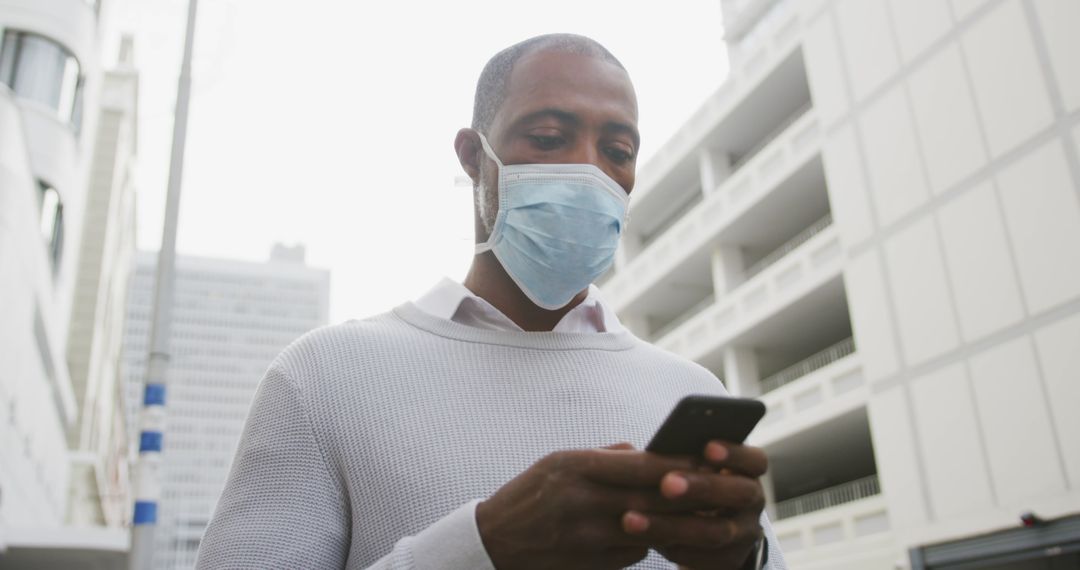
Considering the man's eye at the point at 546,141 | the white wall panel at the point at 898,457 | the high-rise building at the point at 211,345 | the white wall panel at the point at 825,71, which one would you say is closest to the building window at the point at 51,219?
the white wall panel at the point at 898,457

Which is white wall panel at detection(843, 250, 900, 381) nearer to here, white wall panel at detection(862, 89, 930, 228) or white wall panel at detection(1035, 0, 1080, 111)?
white wall panel at detection(862, 89, 930, 228)

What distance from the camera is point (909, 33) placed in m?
15.8

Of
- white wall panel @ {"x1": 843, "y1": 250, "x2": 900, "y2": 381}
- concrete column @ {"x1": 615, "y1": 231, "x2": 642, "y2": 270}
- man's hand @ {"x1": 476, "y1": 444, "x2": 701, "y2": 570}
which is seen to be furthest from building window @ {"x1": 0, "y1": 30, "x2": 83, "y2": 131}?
man's hand @ {"x1": 476, "y1": 444, "x2": 701, "y2": 570}

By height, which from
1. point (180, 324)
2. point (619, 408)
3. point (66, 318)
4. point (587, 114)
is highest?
point (180, 324)

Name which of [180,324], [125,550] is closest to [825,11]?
[125,550]

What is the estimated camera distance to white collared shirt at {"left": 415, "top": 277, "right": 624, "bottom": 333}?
1.91 metres

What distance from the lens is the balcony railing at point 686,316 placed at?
25.5 metres

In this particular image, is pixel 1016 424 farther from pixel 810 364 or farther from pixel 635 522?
pixel 635 522

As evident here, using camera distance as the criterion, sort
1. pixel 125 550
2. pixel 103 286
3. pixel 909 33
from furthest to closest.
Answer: pixel 103 286, pixel 909 33, pixel 125 550

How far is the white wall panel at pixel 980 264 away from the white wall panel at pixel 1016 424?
48 cm

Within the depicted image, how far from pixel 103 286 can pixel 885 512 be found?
23.4 meters

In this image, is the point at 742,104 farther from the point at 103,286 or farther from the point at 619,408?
the point at 619,408

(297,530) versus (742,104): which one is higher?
(742,104)

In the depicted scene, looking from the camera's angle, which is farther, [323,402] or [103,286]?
[103,286]
